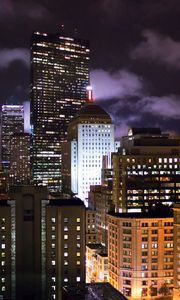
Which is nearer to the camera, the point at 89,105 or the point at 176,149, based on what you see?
the point at 176,149

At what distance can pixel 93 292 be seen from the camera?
185ft

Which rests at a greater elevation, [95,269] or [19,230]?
[19,230]

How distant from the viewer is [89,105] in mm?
176000

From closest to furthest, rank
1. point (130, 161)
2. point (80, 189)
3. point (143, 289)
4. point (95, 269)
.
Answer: point (143, 289) → point (95, 269) → point (130, 161) → point (80, 189)

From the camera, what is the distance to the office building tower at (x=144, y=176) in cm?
11156

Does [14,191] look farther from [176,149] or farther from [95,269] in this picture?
[176,149]

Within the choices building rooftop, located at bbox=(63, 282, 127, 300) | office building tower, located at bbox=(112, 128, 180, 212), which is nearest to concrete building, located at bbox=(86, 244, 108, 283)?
office building tower, located at bbox=(112, 128, 180, 212)

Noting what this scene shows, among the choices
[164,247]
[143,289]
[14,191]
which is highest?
[14,191]

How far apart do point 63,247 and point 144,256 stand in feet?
51.6

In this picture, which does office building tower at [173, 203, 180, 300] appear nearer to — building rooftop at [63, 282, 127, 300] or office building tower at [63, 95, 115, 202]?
building rooftop at [63, 282, 127, 300]

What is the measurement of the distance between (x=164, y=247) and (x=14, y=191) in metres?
25.5

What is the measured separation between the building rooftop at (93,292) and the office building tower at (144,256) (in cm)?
2176

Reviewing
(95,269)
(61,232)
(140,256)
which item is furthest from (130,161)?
(61,232)

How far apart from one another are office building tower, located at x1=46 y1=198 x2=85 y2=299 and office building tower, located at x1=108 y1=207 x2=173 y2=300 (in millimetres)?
12016
